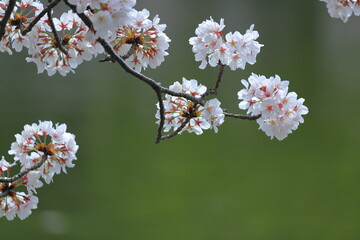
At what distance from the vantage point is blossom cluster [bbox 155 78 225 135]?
1.48 metres

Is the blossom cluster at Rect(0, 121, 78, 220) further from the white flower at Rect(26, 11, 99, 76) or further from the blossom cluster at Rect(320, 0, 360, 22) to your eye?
the blossom cluster at Rect(320, 0, 360, 22)

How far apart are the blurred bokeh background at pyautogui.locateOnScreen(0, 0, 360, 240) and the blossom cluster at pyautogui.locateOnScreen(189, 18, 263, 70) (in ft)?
17.2

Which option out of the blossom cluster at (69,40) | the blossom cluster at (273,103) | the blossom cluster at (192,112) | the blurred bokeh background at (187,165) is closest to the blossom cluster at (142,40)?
the blossom cluster at (69,40)

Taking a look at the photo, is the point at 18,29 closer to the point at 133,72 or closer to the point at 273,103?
the point at 133,72

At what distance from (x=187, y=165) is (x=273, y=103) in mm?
7678

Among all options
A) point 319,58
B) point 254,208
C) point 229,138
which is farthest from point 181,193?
point 319,58

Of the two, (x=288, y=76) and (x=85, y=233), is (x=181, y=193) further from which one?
(x=288, y=76)

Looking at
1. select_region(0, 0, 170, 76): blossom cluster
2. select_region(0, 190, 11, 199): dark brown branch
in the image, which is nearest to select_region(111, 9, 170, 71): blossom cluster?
select_region(0, 0, 170, 76): blossom cluster

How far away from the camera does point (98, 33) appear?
115 centimetres

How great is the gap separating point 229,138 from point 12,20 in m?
9.01

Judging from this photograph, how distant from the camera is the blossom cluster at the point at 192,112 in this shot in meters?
1.48

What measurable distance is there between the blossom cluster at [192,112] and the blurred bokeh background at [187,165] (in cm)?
519

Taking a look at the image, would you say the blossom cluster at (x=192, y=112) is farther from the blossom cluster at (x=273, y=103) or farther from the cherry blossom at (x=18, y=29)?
the cherry blossom at (x=18, y=29)

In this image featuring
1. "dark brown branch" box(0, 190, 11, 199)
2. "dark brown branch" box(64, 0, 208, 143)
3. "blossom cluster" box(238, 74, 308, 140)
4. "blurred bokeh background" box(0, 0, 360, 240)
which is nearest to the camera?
"dark brown branch" box(64, 0, 208, 143)
